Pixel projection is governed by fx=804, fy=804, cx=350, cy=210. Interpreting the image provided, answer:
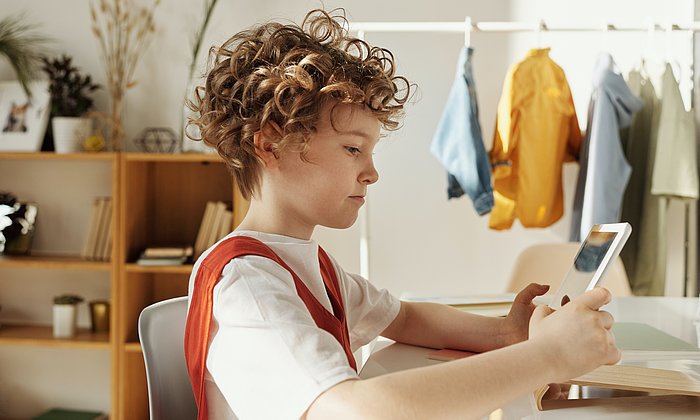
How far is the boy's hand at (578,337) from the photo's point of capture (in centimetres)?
78

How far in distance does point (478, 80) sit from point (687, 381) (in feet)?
7.70

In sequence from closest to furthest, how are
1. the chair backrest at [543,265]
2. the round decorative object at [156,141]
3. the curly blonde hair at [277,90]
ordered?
the curly blonde hair at [277,90]
the chair backrest at [543,265]
the round decorative object at [156,141]

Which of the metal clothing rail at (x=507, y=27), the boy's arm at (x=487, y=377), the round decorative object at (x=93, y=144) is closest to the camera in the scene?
the boy's arm at (x=487, y=377)

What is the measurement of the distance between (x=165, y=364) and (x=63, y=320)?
7.48ft

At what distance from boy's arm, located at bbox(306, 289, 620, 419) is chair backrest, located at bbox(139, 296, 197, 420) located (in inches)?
12.8

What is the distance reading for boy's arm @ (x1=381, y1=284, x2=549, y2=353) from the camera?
1144 millimetres

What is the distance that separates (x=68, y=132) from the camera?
10.0 feet

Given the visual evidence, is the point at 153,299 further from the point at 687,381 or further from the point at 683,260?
the point at 687,381

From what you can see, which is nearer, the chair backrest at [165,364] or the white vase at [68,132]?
the chair backrest at [165,364]

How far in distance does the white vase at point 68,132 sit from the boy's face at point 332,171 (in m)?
2.29

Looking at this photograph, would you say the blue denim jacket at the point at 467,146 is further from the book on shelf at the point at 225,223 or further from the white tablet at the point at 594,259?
the white tablet at the point at 594,259

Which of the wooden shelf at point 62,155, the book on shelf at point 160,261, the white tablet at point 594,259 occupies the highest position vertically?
the wooden shelf at point 62,155

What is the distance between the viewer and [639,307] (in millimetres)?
1617

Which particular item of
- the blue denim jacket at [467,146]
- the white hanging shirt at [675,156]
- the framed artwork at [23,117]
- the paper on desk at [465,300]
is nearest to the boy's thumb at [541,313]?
the paper on desk at [465,300]
